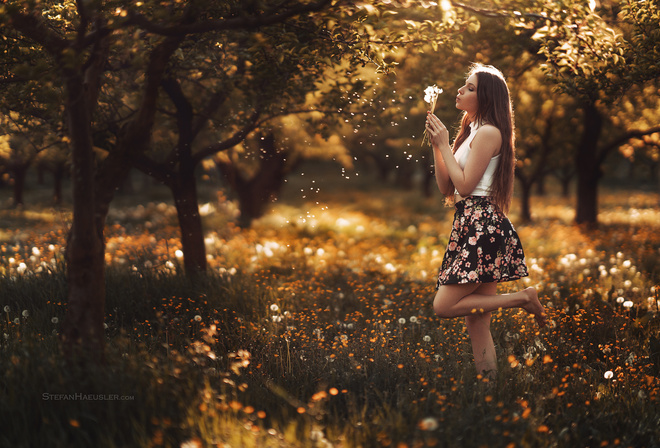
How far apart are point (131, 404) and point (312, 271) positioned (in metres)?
4.68

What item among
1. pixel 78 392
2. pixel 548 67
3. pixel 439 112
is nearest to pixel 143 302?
pixel 78 392

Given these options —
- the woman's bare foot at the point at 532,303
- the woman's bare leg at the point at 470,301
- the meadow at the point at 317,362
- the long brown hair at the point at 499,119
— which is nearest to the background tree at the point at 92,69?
the meadow at the point at 317,362

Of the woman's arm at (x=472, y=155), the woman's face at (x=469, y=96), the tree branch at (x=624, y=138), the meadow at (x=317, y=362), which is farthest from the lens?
the tree branch at (x=624, y=138)

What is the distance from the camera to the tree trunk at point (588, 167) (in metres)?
13.4

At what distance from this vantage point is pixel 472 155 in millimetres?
3781

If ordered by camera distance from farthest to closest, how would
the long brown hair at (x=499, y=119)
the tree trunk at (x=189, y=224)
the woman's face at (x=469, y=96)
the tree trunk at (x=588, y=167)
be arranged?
the tree trunk at (x=588, y=167) < the tree trunk at (x=189, y=224) < the woman's face at (x=469, y=96) < the long brown hair at (x=499, y=119)

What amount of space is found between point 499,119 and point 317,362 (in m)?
2.45

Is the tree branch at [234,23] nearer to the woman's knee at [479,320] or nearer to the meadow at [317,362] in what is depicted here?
the meadow at [317,362]

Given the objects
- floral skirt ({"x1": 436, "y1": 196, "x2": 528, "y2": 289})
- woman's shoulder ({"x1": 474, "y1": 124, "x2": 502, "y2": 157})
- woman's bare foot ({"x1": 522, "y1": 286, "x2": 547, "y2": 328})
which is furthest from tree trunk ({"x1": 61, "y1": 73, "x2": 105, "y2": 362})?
woman's bare foot ({"x1": 522, "y1": 286, "x2": 547, "y2": 328})

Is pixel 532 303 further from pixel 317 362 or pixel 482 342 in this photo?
pixel 317 362

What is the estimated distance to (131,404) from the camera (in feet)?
10.1

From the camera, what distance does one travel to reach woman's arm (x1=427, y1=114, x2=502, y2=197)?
3.77 meters

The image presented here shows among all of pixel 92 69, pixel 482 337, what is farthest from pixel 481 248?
pixel 92 69

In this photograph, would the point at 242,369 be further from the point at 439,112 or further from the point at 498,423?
the point at 439,112
